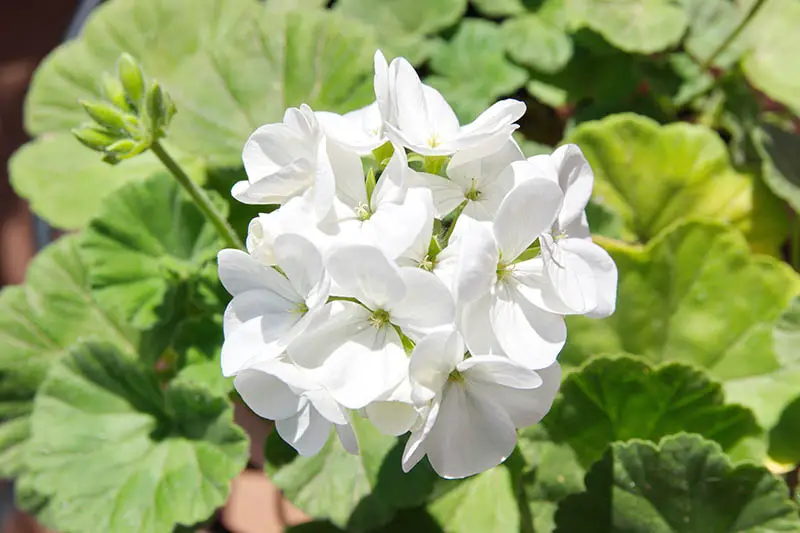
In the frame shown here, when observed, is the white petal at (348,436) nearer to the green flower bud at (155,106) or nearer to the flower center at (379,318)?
the flower center at (379,318)

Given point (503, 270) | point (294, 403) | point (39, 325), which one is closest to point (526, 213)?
point (503, 270)

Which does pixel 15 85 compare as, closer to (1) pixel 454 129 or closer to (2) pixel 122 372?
(2) pixel 122 372

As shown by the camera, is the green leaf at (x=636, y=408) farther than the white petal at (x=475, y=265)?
Yes

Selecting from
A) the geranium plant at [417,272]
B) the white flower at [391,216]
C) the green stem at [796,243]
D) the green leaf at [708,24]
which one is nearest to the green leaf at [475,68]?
the geranium plant at [417,272]

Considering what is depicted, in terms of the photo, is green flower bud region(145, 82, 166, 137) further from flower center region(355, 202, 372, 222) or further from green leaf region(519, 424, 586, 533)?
green leaf region(519, 424, 586, 533)

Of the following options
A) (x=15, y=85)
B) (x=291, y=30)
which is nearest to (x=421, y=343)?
(x=291, y=30)

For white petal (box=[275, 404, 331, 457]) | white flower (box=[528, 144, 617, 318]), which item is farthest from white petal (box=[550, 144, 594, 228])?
white petal (box=[275, 404, 331, 457])

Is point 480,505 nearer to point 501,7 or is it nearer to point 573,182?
point 573,182
